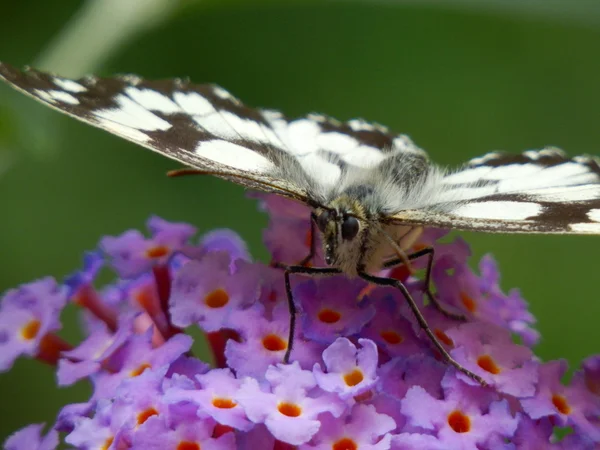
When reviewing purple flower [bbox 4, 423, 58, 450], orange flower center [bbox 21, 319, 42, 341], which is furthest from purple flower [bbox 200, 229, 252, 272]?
purple flower [bbox 4, 423, 58, 450]

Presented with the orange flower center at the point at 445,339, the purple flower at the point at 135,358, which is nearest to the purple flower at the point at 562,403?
the orange flower center at the point at 445,339

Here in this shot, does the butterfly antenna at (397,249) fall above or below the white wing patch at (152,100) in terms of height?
below

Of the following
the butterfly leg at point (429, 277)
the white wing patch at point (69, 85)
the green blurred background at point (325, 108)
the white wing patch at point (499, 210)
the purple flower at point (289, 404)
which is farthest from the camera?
the green blurred background at point (325, 108)

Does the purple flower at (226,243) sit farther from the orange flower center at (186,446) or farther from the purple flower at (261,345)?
the orange flower center at (186,446)

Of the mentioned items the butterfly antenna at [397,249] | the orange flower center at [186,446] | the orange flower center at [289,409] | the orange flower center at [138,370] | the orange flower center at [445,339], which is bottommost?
the orange flower center at [186,446]

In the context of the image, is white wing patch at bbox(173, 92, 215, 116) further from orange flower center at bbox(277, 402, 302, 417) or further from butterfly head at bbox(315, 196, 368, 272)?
orange flower center at bbox(277, 402, 302, 417)

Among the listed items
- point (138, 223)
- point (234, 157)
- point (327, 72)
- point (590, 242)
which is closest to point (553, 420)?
point (234, 157)

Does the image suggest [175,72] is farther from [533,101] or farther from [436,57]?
[533,101]
